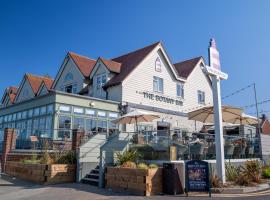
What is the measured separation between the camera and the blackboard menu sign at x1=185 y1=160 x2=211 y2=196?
34.6 ft

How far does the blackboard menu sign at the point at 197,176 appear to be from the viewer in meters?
10.5

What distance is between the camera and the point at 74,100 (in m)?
20.9

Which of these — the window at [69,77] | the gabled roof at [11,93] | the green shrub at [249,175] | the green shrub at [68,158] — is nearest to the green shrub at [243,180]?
the green shrub at [249,175]

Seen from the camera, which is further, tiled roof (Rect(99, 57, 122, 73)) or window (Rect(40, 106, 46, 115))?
tiled roof (Rect(99, 57, 122, 73))

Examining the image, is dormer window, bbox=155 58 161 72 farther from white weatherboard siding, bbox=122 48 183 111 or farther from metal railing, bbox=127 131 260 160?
metal railing, bbox=127 131 260 160

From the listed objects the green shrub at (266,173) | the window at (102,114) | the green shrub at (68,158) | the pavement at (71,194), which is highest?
the window at (102,114)

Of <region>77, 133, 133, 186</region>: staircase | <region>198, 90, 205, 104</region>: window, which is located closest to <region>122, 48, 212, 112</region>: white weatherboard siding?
<region>198, 90, 205, 104</region>: window

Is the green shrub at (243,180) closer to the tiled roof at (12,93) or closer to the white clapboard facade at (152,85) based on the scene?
the white clapboard facade at (152,85)

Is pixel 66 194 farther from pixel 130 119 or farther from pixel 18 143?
pixel 18 143

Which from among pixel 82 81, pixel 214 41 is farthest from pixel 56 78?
pixel 214 41

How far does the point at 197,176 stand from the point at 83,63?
1975 centimetres

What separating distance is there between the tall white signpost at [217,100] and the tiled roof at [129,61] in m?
11.1

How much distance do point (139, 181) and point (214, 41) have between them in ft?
22.7

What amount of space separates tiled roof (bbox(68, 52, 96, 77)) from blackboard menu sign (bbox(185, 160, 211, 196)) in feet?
57.0
